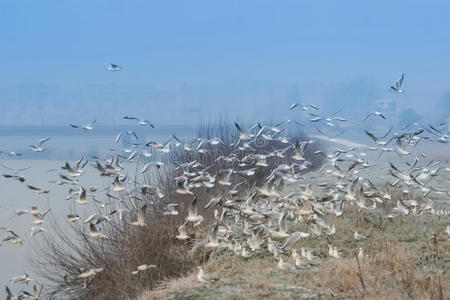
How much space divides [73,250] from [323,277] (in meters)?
5.09

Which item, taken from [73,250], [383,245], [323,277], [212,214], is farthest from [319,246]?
[73,250]

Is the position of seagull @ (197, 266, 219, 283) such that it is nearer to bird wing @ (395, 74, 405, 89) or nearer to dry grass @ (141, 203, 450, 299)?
dry grass @ (141, 203, 450, 299)

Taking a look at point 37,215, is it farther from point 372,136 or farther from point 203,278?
point 372,136

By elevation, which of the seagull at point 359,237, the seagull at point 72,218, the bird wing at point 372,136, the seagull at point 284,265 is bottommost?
the seagull at point 359,237

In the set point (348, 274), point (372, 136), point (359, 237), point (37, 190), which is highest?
point (372, 136)

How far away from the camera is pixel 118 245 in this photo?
1087 centimetres

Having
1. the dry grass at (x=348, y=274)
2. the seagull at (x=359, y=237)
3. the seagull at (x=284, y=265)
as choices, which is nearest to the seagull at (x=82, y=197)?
the dry grass at (x=348, y=274)

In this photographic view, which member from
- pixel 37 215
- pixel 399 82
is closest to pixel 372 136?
pixel 399 82

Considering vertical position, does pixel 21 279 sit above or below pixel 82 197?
below

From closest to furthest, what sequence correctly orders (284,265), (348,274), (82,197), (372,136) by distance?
1. (348,274)
2. (284,265)
3. (82,197)
4. (372,136)

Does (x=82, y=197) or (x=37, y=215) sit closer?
(x=82, y=197)

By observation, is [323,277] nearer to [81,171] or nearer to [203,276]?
[203,276]

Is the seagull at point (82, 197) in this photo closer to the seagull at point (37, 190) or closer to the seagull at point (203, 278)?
the seagull at point (37, 190)

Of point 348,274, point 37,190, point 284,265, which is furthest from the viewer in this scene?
point 37,190
